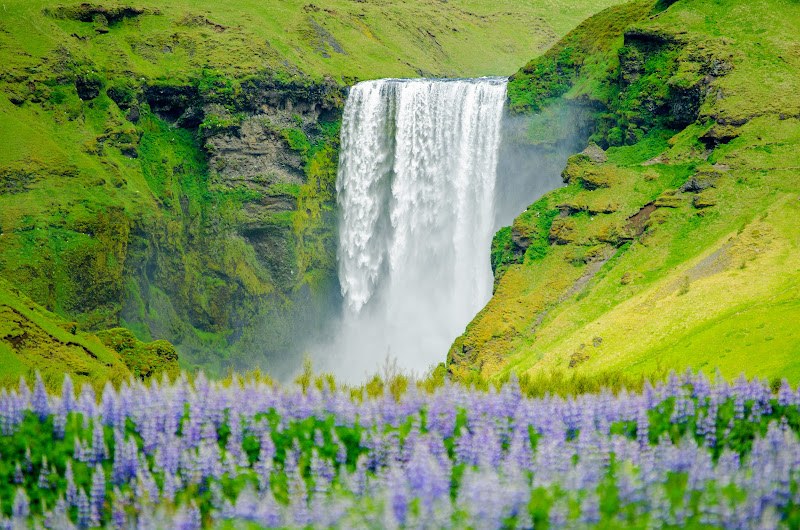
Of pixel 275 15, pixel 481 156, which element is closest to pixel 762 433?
pixel 481 156

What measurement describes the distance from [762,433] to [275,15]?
6463 centimetres

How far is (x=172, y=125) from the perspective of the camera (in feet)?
174

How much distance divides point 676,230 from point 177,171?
3588 centimetres

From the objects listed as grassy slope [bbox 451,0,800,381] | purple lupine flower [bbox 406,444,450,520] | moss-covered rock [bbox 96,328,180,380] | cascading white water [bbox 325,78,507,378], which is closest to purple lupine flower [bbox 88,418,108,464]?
purple lupine flower [bbox 406,444,450,520]

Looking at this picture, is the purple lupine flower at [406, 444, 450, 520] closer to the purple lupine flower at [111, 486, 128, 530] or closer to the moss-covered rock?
the purple lupine flower at [111, 486, 128, 530]

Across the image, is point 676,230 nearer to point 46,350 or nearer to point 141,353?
point 141,353

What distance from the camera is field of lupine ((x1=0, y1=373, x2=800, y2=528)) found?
6.46 m

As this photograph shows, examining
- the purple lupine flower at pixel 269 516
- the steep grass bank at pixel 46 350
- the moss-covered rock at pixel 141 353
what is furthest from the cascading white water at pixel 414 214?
the purple lupine flower at pixel 269 516

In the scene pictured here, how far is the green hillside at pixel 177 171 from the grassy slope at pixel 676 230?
21977mm

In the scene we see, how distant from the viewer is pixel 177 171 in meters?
51.4

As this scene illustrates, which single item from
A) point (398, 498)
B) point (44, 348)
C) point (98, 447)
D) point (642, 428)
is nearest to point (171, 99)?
point (44, 348)

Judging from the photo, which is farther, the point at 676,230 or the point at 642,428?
the point at 676,230

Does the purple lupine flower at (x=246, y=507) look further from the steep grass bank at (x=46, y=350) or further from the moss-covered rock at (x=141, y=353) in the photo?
the moss-covered rock at (x=141, y=353)

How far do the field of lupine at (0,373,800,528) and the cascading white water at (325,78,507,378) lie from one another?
3784 cm
